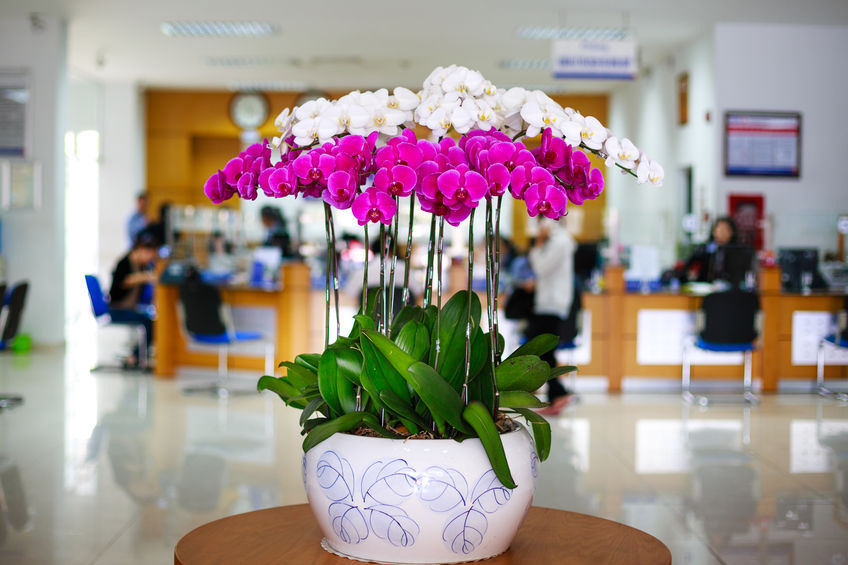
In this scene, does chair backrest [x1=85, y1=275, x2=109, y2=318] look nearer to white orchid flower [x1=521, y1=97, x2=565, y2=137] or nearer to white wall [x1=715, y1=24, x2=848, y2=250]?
white wall [x1=715, y1=24, x2=848, y2=250]

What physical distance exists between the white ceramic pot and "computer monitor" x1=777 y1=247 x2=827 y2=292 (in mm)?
7414

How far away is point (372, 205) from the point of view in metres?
1.42

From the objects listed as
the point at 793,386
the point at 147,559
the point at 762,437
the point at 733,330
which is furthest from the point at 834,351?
the point at 147,559

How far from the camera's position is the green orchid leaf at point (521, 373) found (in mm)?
1593

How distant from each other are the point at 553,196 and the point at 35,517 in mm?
3166

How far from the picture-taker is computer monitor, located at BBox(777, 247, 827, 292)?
8242mm

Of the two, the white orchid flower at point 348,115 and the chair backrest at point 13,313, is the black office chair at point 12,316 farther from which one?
the white orchid flower at point 348,115

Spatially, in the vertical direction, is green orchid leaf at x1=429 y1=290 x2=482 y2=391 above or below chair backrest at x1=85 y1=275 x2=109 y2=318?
above

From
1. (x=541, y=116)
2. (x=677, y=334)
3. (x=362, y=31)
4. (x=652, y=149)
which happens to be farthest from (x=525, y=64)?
(x=541, y=116)

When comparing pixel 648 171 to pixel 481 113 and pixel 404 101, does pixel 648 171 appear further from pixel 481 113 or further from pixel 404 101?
pixel 404 101

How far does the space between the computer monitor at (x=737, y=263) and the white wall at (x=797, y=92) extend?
234cm

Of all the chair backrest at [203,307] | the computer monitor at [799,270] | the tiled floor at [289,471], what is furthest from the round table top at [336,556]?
the computer monitor at [799,270]

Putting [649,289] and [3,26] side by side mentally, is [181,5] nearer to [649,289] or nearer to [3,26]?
[3,26]

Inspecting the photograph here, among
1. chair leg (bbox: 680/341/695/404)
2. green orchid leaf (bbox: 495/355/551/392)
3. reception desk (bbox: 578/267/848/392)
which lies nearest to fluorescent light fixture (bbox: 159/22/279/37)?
reception desk (bbox: 578/267/848/392)
